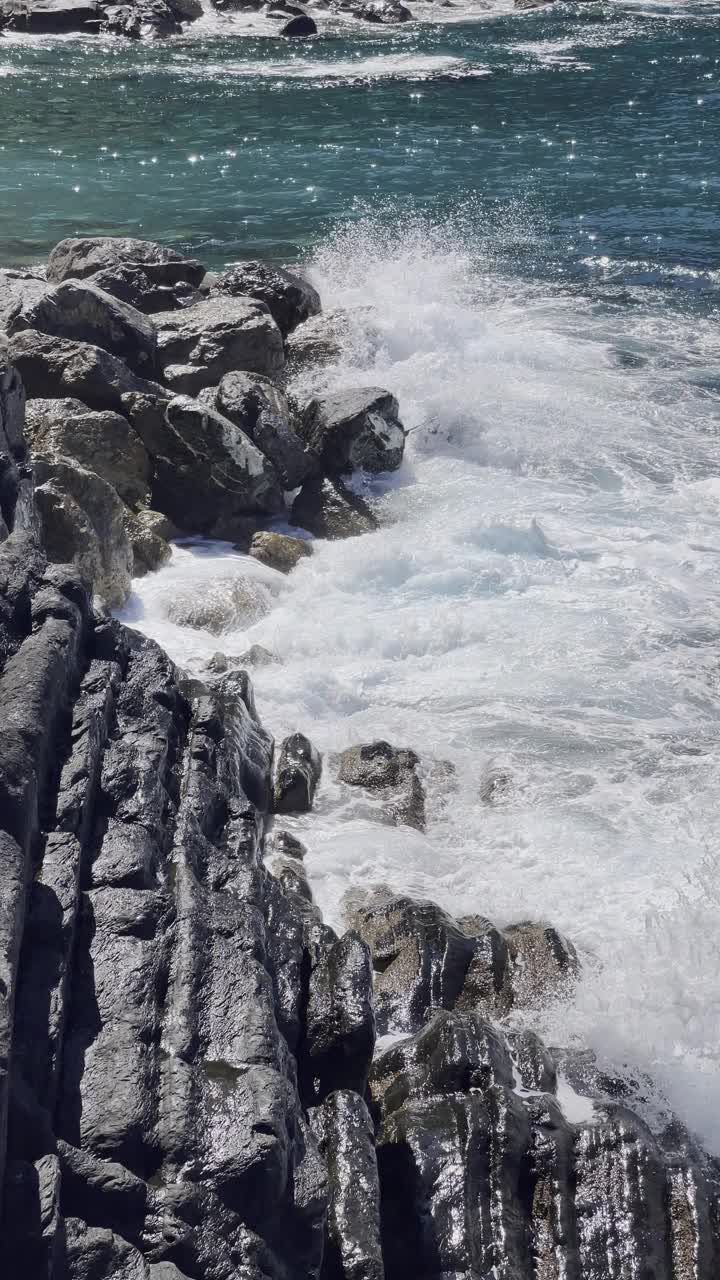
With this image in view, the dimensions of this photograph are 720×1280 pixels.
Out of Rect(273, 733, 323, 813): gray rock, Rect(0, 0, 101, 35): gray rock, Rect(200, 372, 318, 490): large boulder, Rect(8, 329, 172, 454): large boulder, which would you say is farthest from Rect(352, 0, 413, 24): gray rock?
Rect(273, 733, 323, 813): gray rock

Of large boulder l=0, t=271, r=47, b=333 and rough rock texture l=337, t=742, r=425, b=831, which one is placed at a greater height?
large boulder l=0, t=271, r=47, b=333

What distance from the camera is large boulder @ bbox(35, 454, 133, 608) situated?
37.6 feet

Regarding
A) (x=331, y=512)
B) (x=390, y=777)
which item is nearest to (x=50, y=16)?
(x=331, y=512)

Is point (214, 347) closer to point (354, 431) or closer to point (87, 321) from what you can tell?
point (87, 321)

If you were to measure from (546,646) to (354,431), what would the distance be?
15.7ft

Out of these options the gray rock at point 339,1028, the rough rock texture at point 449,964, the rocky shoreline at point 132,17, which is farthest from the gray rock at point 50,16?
the gray rock at point 339,1028

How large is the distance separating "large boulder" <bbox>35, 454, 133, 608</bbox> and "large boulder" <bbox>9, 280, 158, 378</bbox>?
428 centimetres

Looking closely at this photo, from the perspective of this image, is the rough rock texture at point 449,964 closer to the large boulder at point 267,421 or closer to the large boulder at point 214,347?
the large boulder at point 267,421

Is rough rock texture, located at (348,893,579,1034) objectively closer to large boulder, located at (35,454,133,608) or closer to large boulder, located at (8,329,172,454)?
large boulder, located at (35,454,133,608)

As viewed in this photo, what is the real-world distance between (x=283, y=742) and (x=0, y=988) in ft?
18.0

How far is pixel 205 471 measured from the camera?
1448cm

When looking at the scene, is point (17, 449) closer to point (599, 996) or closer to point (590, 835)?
point (590, 835)

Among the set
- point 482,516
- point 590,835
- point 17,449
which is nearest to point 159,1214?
point 590,835

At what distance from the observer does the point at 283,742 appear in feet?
34.2
